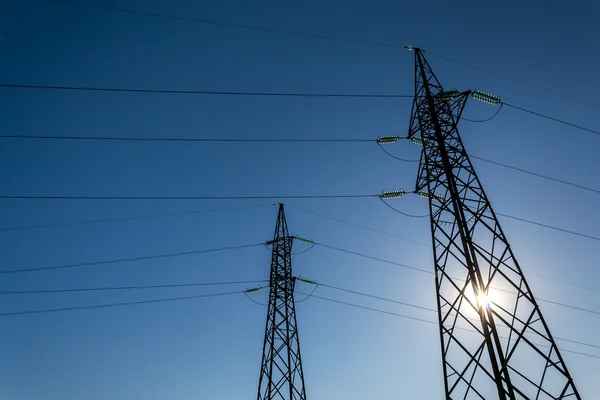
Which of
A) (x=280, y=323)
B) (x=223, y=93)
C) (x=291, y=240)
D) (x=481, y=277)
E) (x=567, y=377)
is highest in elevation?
(x=223, y=93)

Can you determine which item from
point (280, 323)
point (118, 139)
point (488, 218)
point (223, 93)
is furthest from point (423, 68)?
point (280, 323)

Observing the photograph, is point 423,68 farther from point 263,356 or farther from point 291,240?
point 263,356

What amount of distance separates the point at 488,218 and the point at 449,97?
5345 millimetres

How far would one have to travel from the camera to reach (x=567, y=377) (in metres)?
8.75

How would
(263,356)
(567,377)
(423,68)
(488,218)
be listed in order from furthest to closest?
(263,356), (423,68), (488,218), (567,377)

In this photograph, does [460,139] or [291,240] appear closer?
[460,139]

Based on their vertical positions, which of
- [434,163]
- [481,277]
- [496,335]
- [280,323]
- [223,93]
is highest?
[223,93]

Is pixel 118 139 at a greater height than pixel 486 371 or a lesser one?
greater

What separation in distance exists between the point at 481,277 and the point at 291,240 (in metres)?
12.8

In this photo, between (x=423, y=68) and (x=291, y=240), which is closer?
(x=423, y=68)

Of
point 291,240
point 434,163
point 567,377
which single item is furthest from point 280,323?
point 567,377

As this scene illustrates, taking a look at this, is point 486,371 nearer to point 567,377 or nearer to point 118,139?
point 567,377

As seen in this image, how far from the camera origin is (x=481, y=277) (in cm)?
1016

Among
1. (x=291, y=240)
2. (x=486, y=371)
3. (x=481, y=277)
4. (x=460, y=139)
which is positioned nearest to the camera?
(x=486, y=371)
